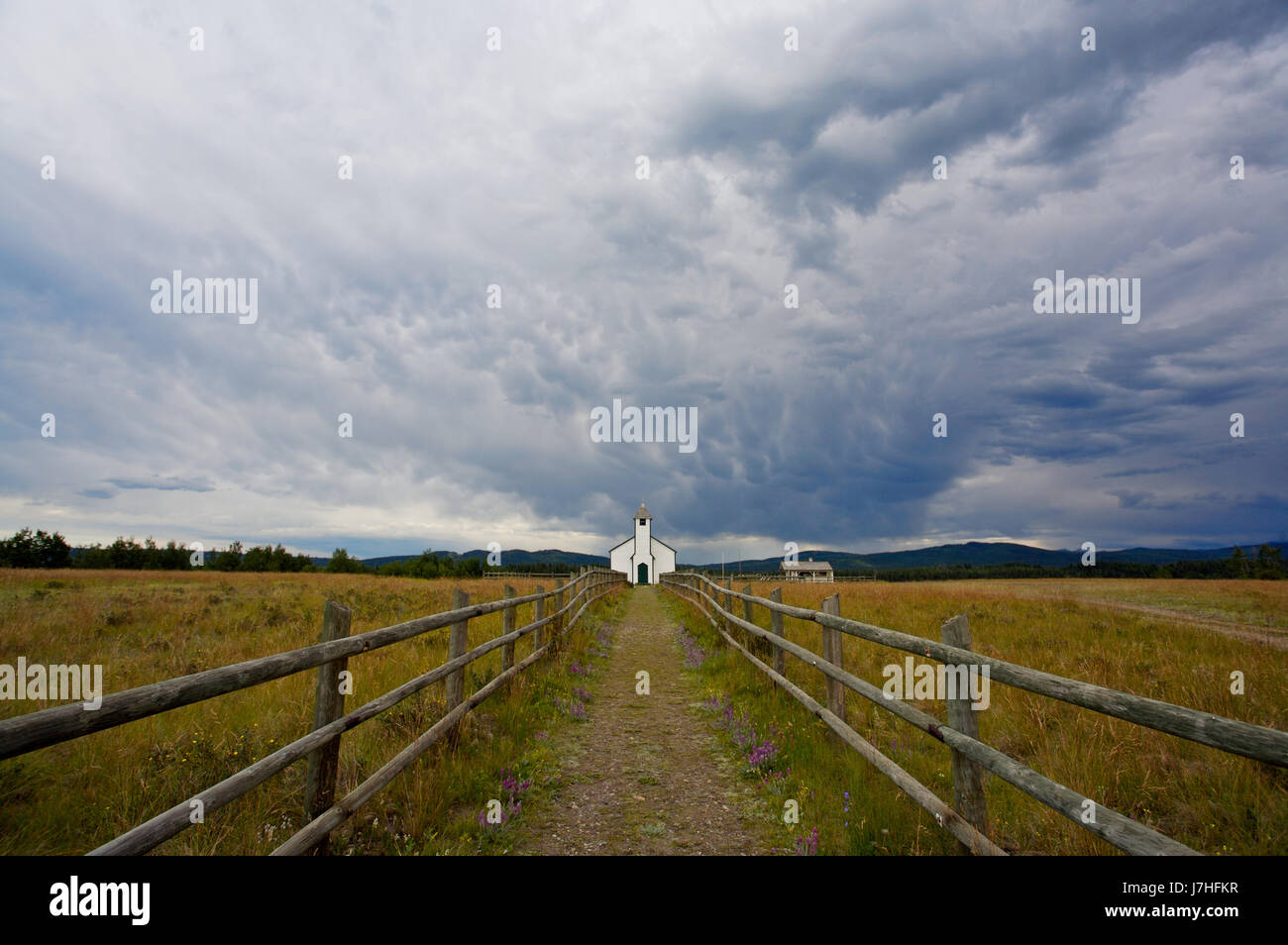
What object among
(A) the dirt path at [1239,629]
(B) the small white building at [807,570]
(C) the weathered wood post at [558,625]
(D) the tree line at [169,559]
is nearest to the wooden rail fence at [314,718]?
(C) the weathered wood post at [558,625]

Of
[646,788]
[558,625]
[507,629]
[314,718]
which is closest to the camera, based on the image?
[314,718]

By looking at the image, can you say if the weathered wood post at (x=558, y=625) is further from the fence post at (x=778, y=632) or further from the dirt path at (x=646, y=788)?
the fence post at (x=778, y=632)

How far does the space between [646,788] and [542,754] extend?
129 centimetres

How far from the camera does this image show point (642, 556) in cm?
7094

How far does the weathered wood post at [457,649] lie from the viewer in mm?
6312

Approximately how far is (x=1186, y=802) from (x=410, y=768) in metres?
6.13

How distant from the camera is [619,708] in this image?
351 inches

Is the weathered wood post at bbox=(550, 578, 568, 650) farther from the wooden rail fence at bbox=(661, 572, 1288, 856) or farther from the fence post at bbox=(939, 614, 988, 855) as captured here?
the fence post at bbox=(939, 614, 988, 855)

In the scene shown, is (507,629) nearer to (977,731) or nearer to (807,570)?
(977,731)

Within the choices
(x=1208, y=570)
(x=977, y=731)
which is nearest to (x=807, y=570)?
(x=1208, y=570)

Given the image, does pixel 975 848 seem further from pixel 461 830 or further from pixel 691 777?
pixel 461 830

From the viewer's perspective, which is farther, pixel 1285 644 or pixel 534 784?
pixel 1285 644

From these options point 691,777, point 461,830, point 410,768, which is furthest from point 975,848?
point 410,768
